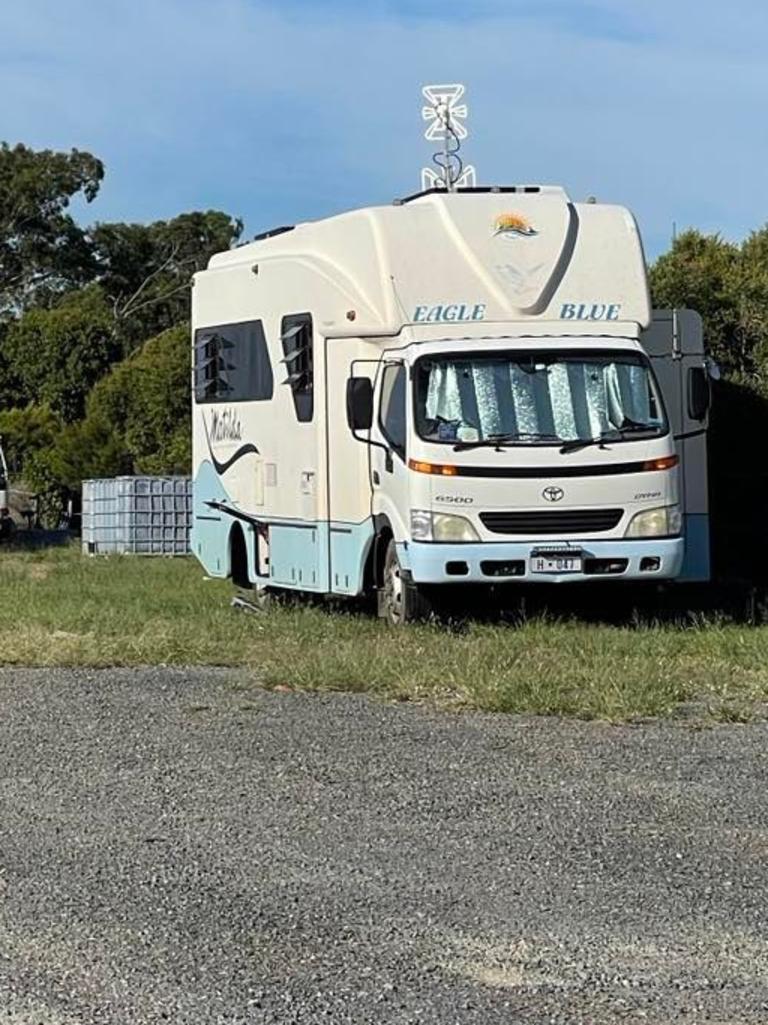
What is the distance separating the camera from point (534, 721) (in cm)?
962

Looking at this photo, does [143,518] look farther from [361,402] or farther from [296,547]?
[361,402]

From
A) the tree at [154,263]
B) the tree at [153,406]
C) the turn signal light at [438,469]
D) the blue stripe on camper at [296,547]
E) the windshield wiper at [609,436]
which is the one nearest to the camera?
the turn signal light at [438,469]

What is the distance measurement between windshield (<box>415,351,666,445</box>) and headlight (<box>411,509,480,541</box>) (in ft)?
1.94

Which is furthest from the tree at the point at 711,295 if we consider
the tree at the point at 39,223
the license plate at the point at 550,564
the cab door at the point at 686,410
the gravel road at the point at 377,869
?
the tree at the point at 39,223

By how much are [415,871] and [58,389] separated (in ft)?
144

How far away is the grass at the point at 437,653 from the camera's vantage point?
33.4 ft

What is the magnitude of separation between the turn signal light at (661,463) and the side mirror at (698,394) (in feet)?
3.22

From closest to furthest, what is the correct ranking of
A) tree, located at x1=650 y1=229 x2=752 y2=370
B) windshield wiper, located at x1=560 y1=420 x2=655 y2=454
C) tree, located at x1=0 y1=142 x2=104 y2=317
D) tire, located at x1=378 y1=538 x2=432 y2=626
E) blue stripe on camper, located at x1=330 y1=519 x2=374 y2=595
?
windshield wiper, located at x1=560 y1=420 x2=655 y2=454 → tire, located at x1=378 y1=538 x2=432 y2=626 → blue stripe on camper, located at x1=330 y1=519 x2=374 y2=595 → tree, located at x1=650 y1=229 x2=752 y2=370 → tree, located at x1=0 y1=142 x2=104 y2=317

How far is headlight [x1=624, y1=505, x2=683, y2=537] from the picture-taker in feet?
44.2

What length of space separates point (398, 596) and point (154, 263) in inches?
1935

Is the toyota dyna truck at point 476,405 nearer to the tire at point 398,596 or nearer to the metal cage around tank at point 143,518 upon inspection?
the tire at point 398,596

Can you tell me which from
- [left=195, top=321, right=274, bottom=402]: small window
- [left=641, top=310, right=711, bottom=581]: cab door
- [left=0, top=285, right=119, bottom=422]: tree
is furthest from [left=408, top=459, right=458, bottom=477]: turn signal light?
[left=0, top=285, right=119, bottom=422]: tree

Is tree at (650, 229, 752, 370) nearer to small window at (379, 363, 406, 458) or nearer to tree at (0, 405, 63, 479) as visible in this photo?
small window at (379, 363, 406, 458)

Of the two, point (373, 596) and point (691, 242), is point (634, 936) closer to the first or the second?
point (373, 596)
